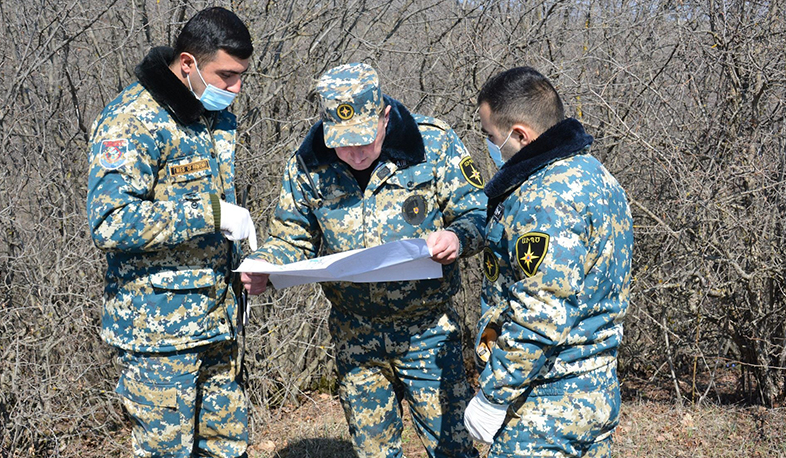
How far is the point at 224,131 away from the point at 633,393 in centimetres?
401

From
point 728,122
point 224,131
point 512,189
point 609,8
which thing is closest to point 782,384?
point 728,122

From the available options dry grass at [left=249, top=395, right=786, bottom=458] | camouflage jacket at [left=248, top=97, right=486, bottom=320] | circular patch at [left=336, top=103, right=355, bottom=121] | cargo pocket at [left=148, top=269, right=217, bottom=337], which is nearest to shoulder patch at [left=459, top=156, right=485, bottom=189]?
camouflage jacket at [left=248, top=97, right=486, bottom=320]

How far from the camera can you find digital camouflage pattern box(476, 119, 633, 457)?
2.26m

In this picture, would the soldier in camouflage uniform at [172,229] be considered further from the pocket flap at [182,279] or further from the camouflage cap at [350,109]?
the camouflage cap at [350,109]

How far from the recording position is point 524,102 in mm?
2467

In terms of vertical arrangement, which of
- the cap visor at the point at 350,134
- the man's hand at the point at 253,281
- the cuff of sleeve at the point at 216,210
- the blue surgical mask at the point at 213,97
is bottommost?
the man's hand at the point at 253,281

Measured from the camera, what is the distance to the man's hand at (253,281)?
10.2ft

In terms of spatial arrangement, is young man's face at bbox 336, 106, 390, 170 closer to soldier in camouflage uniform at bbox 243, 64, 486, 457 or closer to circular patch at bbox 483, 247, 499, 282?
soldier in camouflage uniform at bbox 243, 64, 486, 457

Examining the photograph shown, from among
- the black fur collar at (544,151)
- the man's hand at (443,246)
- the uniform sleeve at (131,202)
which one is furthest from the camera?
the man's hand at (443,246)

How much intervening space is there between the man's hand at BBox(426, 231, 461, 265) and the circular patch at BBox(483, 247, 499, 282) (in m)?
0.28

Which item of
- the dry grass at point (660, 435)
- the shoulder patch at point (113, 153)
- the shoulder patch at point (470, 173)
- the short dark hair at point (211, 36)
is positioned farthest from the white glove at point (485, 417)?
the dry grass at point (660, 435)

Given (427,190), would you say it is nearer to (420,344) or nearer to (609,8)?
(420,344)

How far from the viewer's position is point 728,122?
15.9ft

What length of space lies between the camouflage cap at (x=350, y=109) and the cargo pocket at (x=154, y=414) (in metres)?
1.19
